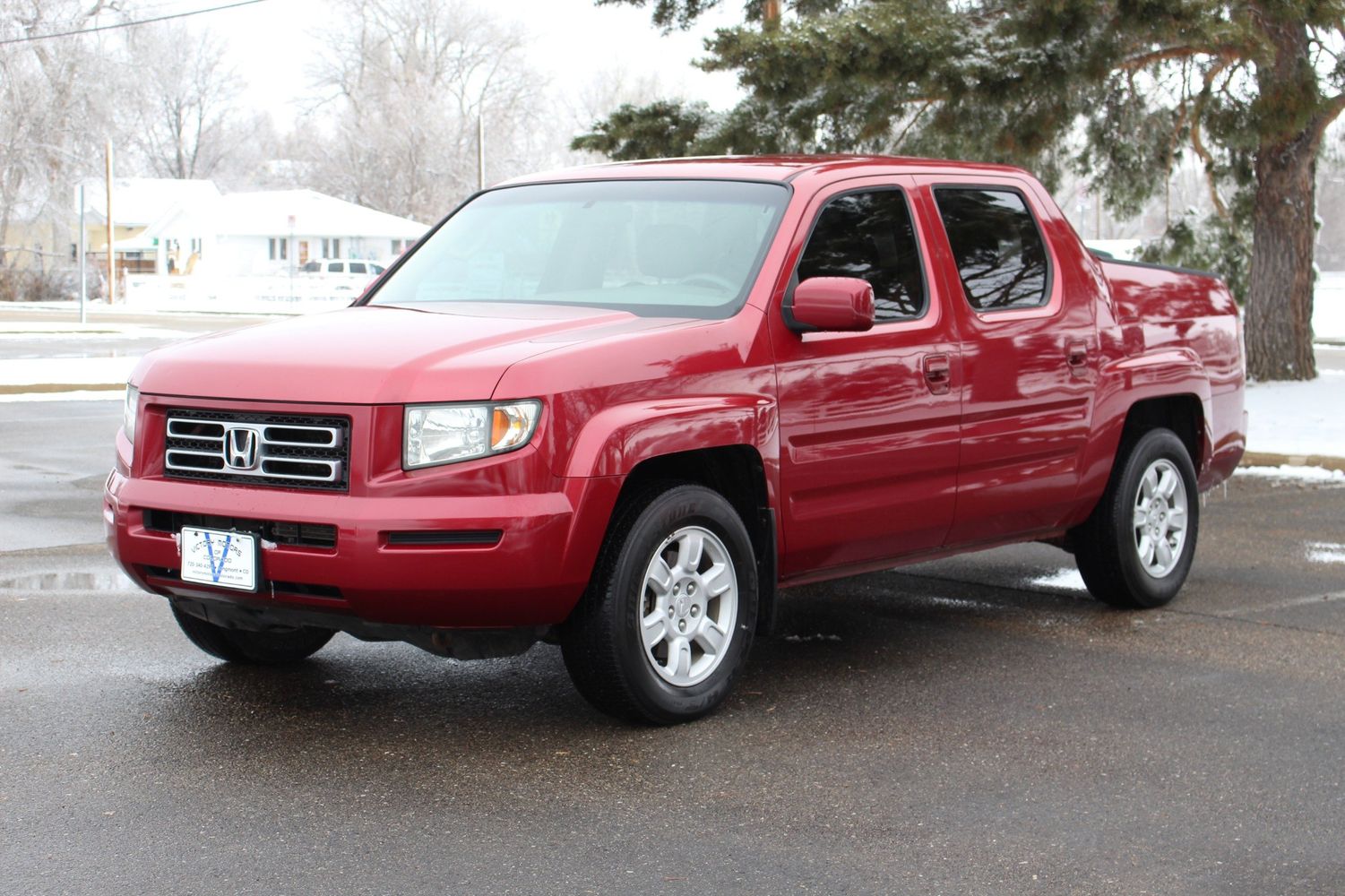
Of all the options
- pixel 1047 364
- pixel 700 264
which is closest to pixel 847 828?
pixel 700 264

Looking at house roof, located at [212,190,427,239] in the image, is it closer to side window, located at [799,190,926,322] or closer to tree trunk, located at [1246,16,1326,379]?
tree trunk, located at [1246,16,1326,379]

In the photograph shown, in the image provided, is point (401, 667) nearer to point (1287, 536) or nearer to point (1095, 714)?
point (1095, 714)

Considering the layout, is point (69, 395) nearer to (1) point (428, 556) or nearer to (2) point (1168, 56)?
(2) point (1168, 56)

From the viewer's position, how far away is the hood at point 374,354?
4.92 meters

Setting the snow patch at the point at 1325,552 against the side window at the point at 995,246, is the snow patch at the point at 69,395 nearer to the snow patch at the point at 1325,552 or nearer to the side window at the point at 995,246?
the snow patch at the point at 1325,552

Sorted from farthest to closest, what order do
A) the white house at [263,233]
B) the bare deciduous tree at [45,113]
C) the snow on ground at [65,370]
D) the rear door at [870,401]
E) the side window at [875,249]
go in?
the white house at [263,233], the bare deciduous tree at [45,113], the snow on ground at [65,370], the side window at [875,249], the rear door at [870,401]

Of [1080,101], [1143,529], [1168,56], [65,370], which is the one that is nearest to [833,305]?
[1143,529]

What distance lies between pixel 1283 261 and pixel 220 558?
51.4 feet

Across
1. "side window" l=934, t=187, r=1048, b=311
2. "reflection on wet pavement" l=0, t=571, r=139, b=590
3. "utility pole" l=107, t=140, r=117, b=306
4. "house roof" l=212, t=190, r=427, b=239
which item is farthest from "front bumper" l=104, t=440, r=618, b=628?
"house roof" l=212, t=190, r=427, b=239

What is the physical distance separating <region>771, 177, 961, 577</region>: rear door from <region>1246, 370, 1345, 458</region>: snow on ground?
537cm

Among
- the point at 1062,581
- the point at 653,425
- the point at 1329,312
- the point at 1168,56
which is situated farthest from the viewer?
the point at 1329,312

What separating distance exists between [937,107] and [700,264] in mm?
11162

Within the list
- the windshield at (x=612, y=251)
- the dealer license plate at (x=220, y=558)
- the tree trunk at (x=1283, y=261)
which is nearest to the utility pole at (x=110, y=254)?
the tree trunk at (x=1283, y=261)

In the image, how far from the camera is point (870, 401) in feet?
19.5
